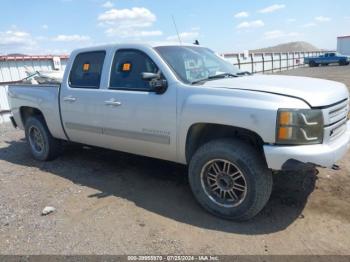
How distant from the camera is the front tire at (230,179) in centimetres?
354

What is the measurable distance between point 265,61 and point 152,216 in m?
28.7

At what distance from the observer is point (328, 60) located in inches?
1569

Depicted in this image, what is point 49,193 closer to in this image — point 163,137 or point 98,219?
point 98,219

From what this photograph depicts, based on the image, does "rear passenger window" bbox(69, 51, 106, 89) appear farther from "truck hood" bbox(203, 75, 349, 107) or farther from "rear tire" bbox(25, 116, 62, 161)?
"truck hood" bbox(203, 75, 349, 107)

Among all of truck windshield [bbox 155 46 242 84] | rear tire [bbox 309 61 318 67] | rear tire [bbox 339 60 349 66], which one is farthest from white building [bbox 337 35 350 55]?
truck windshield [bbox 155 46 242 84]

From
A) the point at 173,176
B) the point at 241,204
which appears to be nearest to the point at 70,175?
the point at 173,176

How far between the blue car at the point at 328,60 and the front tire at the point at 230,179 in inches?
1581

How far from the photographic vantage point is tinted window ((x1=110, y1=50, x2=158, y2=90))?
440cm

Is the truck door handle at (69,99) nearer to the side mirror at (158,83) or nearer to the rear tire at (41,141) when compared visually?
the rear tire at (41,141)

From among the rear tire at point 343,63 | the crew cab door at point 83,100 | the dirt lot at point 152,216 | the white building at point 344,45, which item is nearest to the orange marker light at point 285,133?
the dirt lot at point 152,216

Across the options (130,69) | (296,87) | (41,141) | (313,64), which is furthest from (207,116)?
(313,64)

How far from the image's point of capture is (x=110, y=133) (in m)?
4.82

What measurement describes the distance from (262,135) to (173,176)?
2.11m

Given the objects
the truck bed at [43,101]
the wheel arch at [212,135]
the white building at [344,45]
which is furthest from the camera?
the white building at [344,45]
